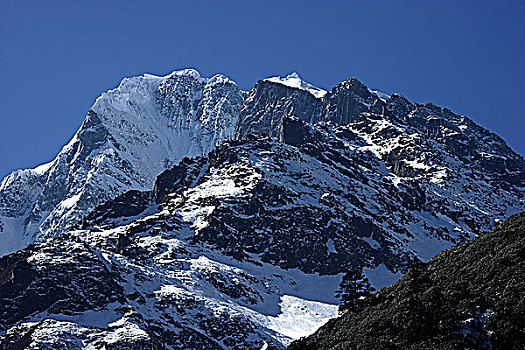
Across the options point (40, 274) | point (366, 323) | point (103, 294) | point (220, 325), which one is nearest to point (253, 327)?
point (220, 325)

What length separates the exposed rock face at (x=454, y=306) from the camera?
57.6m

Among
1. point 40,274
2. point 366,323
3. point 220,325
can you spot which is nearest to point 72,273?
point 40,274

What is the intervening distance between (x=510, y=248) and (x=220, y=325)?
132250 mm

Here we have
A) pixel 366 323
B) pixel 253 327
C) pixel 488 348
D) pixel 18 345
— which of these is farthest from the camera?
pixel 253 327

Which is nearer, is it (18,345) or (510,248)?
(510,248)

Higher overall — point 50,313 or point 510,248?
point 50,313

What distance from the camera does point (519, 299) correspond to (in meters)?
57.3

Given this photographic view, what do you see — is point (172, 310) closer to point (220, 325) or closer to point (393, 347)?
point (220, 325)

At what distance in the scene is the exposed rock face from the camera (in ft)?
189

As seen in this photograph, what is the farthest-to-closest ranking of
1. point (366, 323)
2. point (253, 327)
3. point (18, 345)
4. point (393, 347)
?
point (253, 327)
point (18, 345)
point (366, 323)
point (393, 347)

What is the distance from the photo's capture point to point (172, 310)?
626 ft

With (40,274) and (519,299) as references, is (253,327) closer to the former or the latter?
(40,274)

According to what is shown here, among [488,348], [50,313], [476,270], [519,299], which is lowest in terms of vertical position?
[488,348]

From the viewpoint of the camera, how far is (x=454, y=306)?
61844mm
